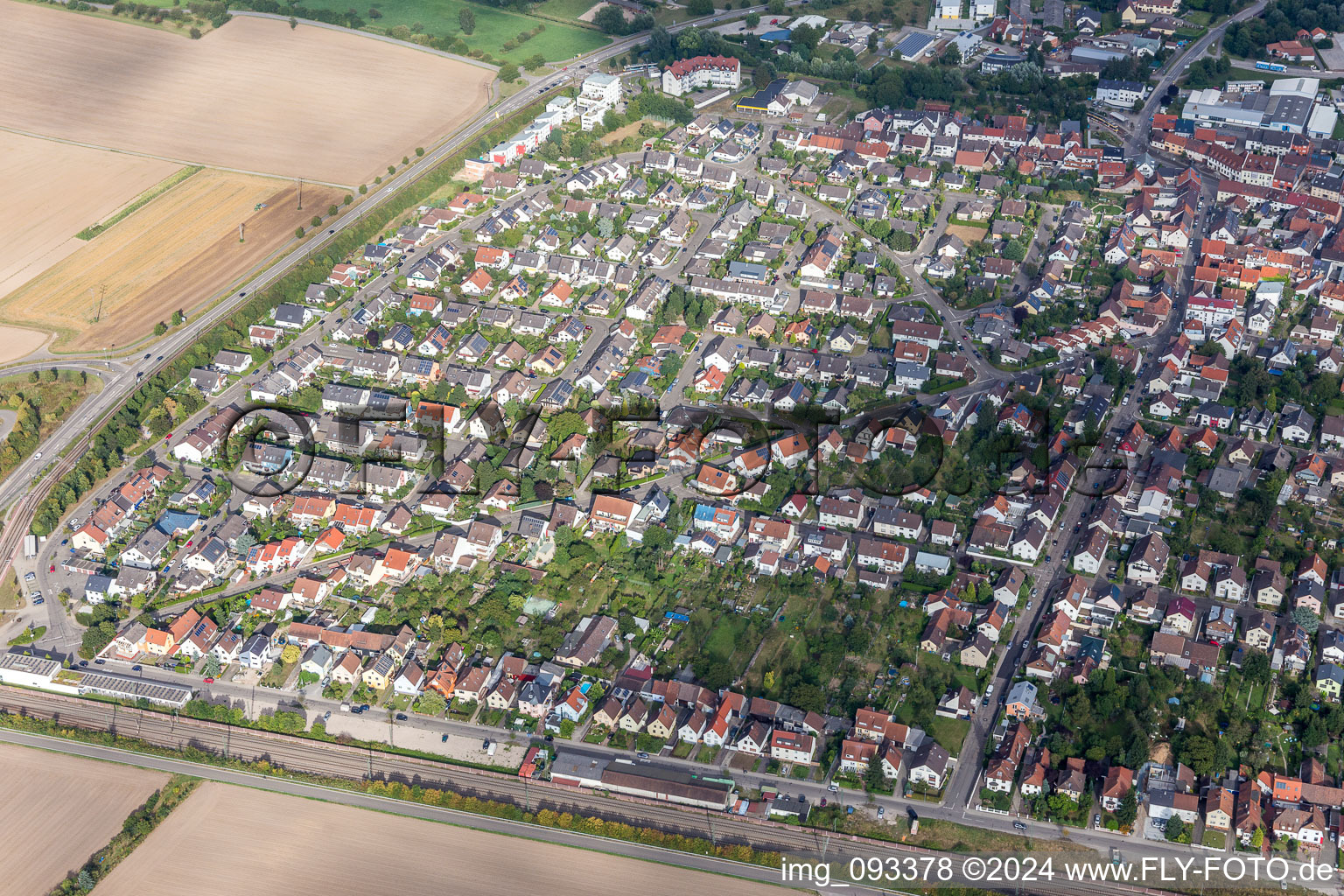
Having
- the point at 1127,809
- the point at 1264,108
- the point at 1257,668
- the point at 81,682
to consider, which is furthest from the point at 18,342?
the point at 1264,108

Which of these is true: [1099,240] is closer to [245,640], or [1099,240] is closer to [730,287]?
[730,287]

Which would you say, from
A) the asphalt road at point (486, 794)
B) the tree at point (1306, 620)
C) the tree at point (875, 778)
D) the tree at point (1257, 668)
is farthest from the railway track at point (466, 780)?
the tree at point (1306, 620)

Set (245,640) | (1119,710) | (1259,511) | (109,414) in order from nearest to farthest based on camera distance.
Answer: (1119,710) → (245,640) → (1259,511) → (109,414)

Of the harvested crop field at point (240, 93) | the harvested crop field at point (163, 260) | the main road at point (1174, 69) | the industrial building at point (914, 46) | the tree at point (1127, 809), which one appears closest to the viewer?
the tree at point (1127, 809)

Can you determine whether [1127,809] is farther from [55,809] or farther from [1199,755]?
[55,809]

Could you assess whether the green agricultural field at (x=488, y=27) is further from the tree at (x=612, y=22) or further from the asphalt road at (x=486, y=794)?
the asphalt road at (x=486, y=794)

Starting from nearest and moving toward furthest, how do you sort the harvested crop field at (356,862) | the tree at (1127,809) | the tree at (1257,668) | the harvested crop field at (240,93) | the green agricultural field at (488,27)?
the harvested crop field at (356,862) < the tree at (1127,809) < the tree at (1257,668) < the harvested crop field at (240,93) < the green agricultural field at (488,27)

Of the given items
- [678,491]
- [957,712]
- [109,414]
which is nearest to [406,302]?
[109,414]
